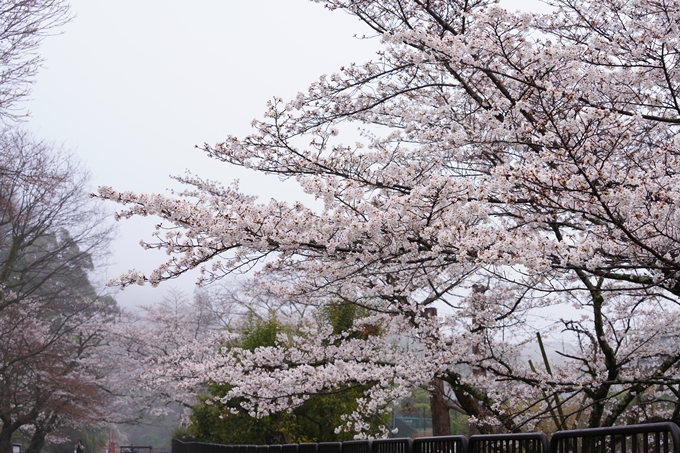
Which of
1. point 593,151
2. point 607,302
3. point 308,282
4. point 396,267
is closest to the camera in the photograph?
point 593,151

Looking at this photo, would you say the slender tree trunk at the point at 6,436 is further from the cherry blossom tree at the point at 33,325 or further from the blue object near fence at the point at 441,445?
the blue object near fence at the point at 441,445

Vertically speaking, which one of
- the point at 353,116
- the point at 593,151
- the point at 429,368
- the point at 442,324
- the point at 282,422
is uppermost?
the point at 353,116

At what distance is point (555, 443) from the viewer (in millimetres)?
2463

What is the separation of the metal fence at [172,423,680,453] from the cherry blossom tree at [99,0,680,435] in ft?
4.36

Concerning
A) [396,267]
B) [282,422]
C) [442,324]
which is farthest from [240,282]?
[396,267]

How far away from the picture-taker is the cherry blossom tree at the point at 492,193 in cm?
463

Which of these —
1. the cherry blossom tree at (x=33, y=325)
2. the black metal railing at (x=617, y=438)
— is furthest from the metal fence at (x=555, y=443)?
the cherry blossom tree at (x=33, y=325)

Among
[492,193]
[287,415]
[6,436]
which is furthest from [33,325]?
[492,193]

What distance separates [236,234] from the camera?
5145mm

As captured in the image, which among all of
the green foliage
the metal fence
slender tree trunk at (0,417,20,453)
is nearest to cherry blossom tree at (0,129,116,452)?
slender tree trunk at (0,417,20,453)

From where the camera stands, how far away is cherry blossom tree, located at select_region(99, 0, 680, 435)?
463 cm

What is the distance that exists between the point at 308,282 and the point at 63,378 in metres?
17.6

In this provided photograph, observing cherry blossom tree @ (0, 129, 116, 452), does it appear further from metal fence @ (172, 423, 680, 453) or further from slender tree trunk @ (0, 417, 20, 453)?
metal fence @ (172, 423, 680, 453)

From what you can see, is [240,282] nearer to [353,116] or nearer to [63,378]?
[63,378]
